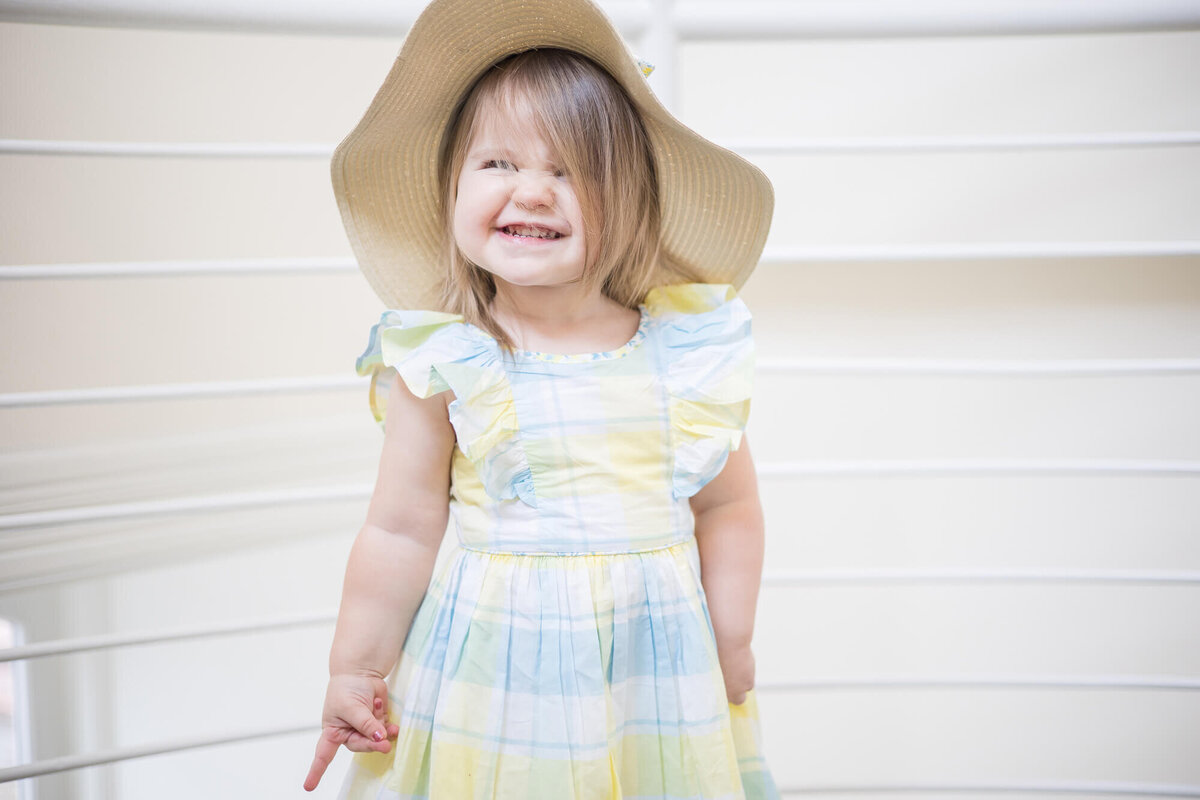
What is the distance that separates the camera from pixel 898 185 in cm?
147

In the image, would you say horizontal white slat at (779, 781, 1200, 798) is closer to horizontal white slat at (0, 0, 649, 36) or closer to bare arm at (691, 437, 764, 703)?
bare arm at (691, 437, 764, 703)

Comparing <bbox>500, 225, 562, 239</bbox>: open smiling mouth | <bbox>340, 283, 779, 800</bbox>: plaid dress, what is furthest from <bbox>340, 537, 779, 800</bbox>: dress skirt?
<bbox>500, 225, 562, 239</bbox>: open smiling mouth

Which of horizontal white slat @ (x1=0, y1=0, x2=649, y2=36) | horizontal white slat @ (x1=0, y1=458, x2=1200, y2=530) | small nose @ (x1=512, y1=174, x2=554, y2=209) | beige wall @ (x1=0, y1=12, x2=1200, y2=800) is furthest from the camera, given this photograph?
beige wall @ (x1=0, y1=12, x2=1200, y2=800)

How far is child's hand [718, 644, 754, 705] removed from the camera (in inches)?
32.7

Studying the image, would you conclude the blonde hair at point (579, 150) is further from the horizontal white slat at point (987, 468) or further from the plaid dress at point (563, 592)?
the horizontal white slat at point (987, 468)

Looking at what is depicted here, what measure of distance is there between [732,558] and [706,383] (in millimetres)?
171

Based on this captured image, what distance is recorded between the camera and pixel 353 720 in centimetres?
76

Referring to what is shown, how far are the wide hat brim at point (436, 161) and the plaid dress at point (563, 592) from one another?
96 millimetres

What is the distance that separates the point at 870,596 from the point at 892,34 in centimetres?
99

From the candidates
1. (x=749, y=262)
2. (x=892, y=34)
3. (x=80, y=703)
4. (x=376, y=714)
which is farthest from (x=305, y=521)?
(x=892, y=34)

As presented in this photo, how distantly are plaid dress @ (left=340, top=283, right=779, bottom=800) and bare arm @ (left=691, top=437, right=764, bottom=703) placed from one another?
48mm

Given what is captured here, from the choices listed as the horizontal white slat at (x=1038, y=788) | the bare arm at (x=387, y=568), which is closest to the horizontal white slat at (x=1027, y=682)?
the horizontal white slat at (x=1038, y=788)

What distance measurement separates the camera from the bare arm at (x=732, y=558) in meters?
0.83

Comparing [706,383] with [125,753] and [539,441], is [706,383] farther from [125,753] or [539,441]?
[125,753]
